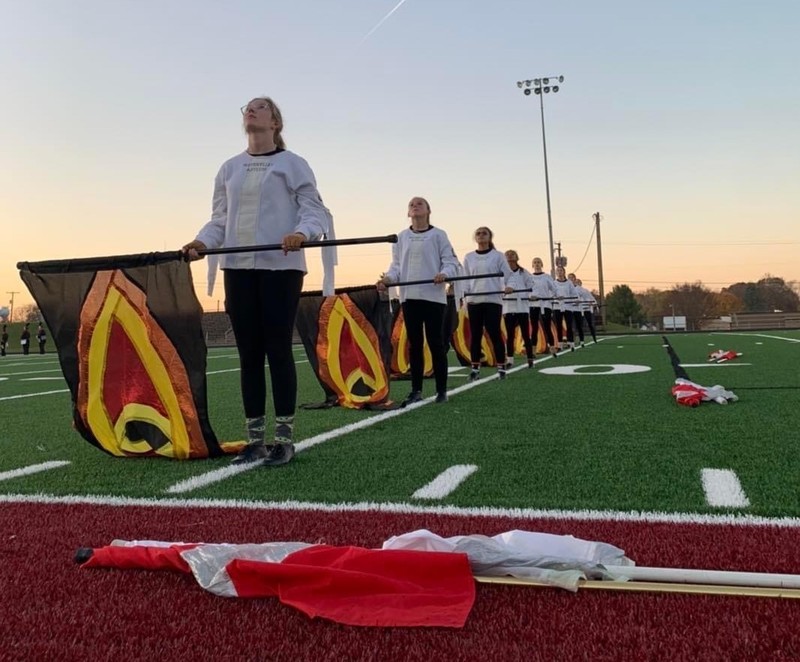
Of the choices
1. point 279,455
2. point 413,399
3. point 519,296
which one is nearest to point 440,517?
point 279,455

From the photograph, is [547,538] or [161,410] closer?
[547,538]

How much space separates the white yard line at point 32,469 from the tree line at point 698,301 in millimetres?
84264

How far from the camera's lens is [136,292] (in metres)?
4.28

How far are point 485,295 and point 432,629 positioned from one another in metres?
7.90

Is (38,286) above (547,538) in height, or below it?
above

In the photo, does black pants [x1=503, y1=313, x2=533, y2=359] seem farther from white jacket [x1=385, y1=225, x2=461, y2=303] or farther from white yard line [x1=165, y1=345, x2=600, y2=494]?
white jacket [x1=385, y1=225, x2=461, y2=303]

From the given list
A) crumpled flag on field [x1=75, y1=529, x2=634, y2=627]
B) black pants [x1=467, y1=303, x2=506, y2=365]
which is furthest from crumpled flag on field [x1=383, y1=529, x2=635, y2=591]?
black pants [x1=467, y1=303, x2=506, y2=365]

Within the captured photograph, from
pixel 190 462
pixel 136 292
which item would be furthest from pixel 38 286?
pixel 190 462

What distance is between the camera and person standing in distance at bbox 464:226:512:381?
9.41m

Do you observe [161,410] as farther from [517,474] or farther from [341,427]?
[517,474]

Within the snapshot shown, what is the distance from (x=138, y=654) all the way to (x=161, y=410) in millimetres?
2719

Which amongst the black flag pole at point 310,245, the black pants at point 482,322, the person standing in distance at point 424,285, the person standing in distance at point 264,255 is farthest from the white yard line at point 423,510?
the black pants at point 482,322

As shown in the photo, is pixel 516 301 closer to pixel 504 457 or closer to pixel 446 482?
pixel 504 457

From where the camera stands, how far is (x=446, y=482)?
3.24 meters
